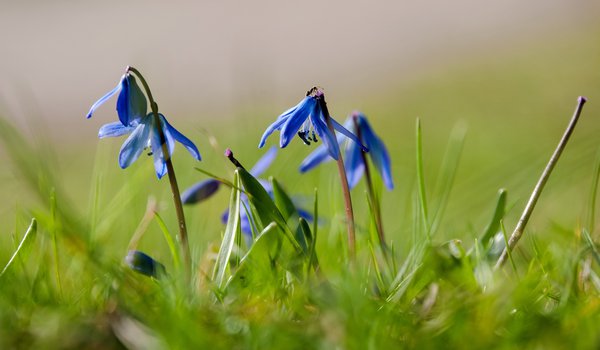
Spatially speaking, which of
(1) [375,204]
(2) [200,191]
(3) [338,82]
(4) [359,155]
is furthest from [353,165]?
(3) [338,82]

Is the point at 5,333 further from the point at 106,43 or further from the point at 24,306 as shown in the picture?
the point at 106,43

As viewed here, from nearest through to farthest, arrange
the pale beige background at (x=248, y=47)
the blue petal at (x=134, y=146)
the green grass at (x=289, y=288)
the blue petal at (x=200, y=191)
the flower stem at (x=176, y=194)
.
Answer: the green grass at (x=289, y=288)
the flower stem at (x=176, y=194)
the blue petal at (x=134, y=146)
the blue petal at (x=200, y=191)
the pale beige background at (x=248, y=47)

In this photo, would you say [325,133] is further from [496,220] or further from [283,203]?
[496,220]

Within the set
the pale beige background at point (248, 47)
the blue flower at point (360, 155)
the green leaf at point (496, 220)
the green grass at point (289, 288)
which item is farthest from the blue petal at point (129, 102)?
the pale beige background at point (248, 47)

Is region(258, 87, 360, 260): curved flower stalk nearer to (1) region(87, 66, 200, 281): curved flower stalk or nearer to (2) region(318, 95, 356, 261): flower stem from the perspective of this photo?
(2) region(318, 95, 356, 261): flower stem

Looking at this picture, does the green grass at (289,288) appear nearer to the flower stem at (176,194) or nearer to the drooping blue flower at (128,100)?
the flower stem at (176,194)

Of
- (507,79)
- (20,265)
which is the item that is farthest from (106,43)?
(20,265)

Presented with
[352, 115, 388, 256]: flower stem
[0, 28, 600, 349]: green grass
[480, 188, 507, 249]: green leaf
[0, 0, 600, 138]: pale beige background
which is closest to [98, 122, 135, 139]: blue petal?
[0, 28, 600, 349]: green grass
